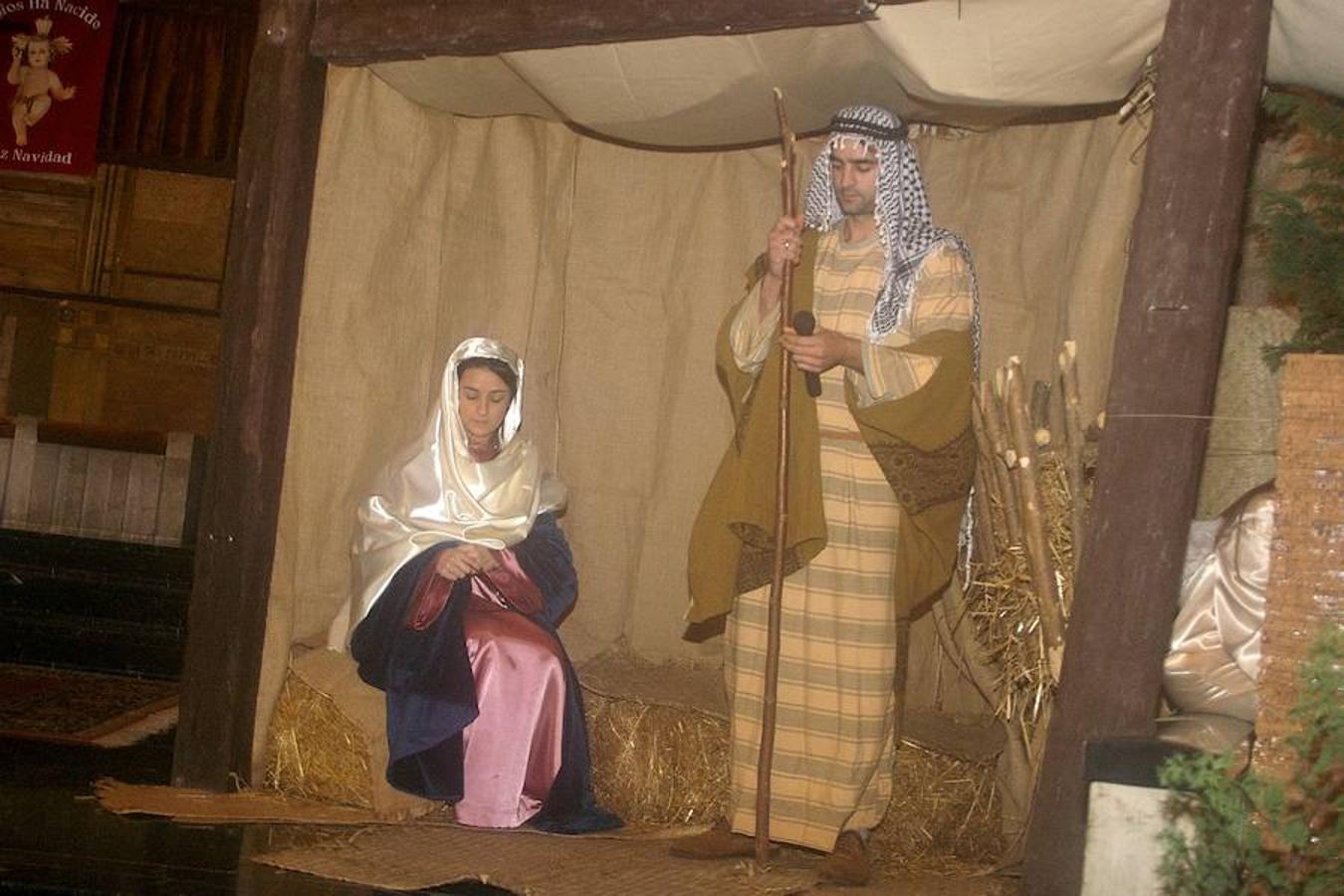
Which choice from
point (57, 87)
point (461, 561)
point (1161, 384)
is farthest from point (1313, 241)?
point (57, 87)

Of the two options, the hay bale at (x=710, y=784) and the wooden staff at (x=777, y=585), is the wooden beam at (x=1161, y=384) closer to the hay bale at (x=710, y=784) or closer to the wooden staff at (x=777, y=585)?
the wooden staff at (x=777, y=585)

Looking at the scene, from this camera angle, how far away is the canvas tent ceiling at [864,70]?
4.11 meters

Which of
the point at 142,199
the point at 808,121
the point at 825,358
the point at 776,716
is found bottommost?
the point at 776,716

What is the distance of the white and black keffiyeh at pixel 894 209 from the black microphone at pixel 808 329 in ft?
0.57

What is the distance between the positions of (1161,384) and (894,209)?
48.9 inches

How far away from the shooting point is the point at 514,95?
18.1 ft

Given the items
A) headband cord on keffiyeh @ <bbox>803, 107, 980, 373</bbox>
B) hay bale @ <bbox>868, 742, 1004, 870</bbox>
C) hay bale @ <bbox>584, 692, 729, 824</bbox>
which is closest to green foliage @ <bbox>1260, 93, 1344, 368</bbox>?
headband cord on keffiyeh @ <bbox>803, 107, 980, 373</bbox>

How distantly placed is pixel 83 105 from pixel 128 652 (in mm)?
3996

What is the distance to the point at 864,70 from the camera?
4734mm

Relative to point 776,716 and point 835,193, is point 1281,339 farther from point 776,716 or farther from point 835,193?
point 776,716

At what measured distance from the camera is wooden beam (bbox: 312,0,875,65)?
4.40m

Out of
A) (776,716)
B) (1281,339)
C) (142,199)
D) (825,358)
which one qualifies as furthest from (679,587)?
(142,199)

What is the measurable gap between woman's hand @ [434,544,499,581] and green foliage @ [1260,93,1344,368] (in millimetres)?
2429

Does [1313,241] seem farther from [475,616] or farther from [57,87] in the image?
[57,87]
